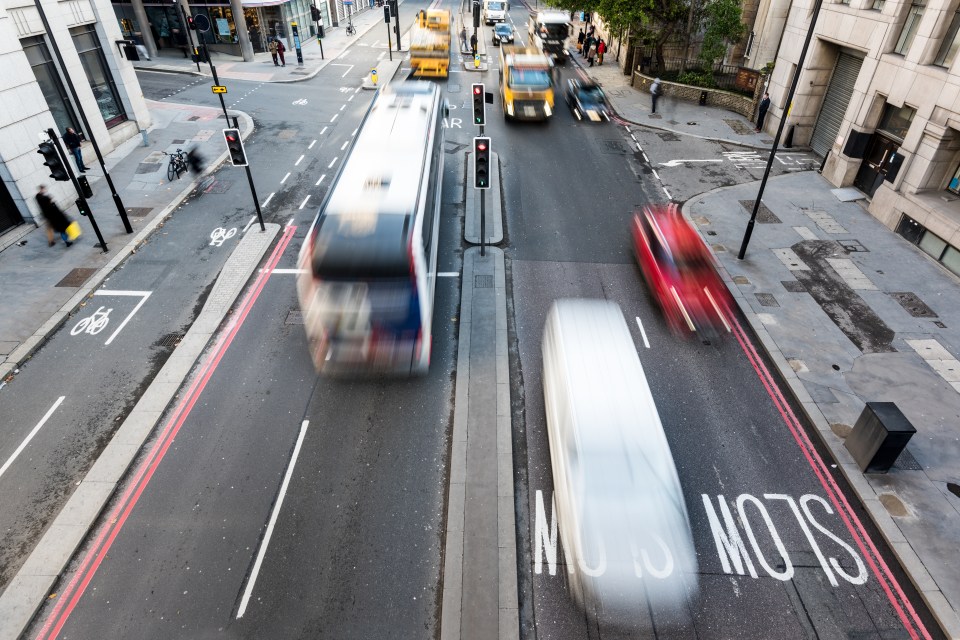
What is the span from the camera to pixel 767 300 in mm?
14828

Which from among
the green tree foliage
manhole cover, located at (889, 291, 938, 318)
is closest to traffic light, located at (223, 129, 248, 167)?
manhole cover, located at (889, 291, 938, 318)

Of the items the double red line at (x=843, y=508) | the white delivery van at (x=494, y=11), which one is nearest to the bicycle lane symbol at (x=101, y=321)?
the double red line at (x=843, y=508)

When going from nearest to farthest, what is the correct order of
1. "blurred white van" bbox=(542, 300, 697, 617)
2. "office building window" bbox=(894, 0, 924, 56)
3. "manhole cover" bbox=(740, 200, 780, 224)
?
"blurred white van" bbox=(542, 300, 697, 617)
"office building window" bbox=(894, 0, 924, 56)
"manhole cover" bbox=(740, 200, 780, 224)

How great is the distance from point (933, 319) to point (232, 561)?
707 inches

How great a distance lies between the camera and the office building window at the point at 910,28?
18.0 meters

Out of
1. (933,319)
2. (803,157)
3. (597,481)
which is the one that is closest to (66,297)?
(597,481)

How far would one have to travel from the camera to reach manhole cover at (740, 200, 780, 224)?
1873 centimetres

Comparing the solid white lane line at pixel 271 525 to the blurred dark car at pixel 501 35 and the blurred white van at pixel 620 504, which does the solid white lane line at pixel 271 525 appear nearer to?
the blurred white van at pixel 620 504

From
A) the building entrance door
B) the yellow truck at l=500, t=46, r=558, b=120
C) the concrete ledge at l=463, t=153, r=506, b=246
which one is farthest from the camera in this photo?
the yellow truck at l=500, t=46, r=558, b=120

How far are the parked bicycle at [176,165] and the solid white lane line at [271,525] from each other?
610 inches

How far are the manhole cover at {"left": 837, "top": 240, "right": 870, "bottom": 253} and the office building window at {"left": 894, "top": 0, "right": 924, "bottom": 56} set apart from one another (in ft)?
25.1

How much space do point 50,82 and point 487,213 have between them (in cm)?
1801

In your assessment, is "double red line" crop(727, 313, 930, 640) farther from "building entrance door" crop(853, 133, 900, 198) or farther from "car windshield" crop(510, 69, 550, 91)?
"car windshield" crop(510, 69, 550, 91)

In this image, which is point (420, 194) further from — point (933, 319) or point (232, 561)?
point (933, 319)
